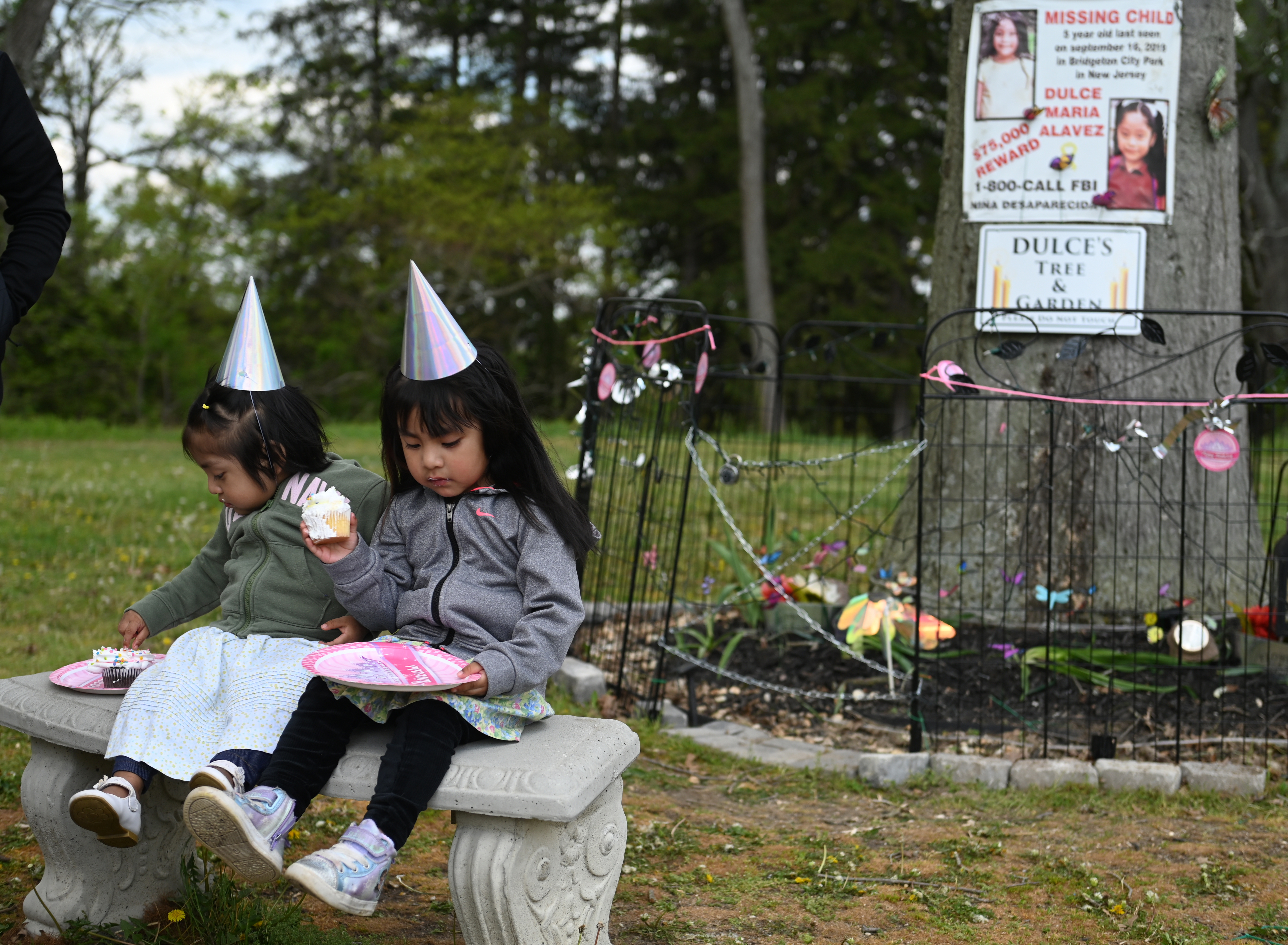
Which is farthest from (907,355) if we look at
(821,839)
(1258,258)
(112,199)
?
(821,839)

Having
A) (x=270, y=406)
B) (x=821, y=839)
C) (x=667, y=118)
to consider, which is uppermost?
(x=667, y=118)

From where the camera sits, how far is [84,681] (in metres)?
2.66

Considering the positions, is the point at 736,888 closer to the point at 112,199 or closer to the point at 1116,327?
the point at 1116,327

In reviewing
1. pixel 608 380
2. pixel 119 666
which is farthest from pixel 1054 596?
pixel 119 666

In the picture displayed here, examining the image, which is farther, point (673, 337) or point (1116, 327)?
point (1116, 327)

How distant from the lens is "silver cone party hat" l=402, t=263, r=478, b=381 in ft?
7.89

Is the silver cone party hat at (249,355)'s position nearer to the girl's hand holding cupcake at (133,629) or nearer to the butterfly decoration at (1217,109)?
the girl's hand holding cupcake at (133,629)

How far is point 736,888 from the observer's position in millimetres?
3064

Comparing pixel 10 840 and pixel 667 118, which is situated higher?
pixel 667 118

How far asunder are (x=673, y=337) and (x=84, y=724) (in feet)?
8.49

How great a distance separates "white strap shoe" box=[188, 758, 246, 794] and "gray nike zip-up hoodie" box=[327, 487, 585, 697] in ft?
1.36

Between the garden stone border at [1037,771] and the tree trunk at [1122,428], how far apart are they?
47.7 inches

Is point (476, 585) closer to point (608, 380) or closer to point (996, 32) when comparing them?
Result: point (608, 380)

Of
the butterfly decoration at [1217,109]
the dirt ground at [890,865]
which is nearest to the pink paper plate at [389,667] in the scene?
the dirt ground at [890,865]
